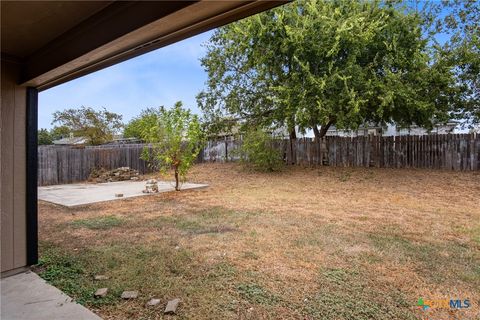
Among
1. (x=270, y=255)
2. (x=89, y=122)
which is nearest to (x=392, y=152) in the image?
(x=270, y=255)

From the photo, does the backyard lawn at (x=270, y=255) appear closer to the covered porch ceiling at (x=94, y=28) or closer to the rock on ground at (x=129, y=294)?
the rock on ground at (x=129, y=294)

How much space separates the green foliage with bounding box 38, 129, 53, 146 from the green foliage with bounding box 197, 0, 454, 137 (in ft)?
73.0

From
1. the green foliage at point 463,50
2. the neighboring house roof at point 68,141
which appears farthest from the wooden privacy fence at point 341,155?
the neighboring house roof at point 68,141

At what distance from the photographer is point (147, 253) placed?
11.3 feet

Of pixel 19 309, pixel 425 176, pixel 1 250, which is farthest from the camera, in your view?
pixel 425 176

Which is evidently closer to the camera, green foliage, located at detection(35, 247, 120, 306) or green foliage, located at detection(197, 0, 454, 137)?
green foliage, located at detection(35, 247, 120, 306)

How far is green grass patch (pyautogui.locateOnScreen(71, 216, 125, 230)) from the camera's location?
15.4ft

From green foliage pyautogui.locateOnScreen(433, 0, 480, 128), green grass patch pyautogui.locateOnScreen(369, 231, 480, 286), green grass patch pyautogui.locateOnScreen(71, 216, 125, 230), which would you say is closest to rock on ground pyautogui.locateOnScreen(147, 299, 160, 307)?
green grass patch pyautogui.locateOnScreen(369, 231, 480, 286)

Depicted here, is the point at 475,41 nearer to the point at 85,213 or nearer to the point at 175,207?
the point at 175,207

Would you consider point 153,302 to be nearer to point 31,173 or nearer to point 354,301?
point 354,301

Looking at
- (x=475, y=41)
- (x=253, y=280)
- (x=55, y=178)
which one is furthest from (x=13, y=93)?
(x=475, y=41)

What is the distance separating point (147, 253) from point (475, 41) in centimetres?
1152

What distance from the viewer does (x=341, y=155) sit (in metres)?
11.4
